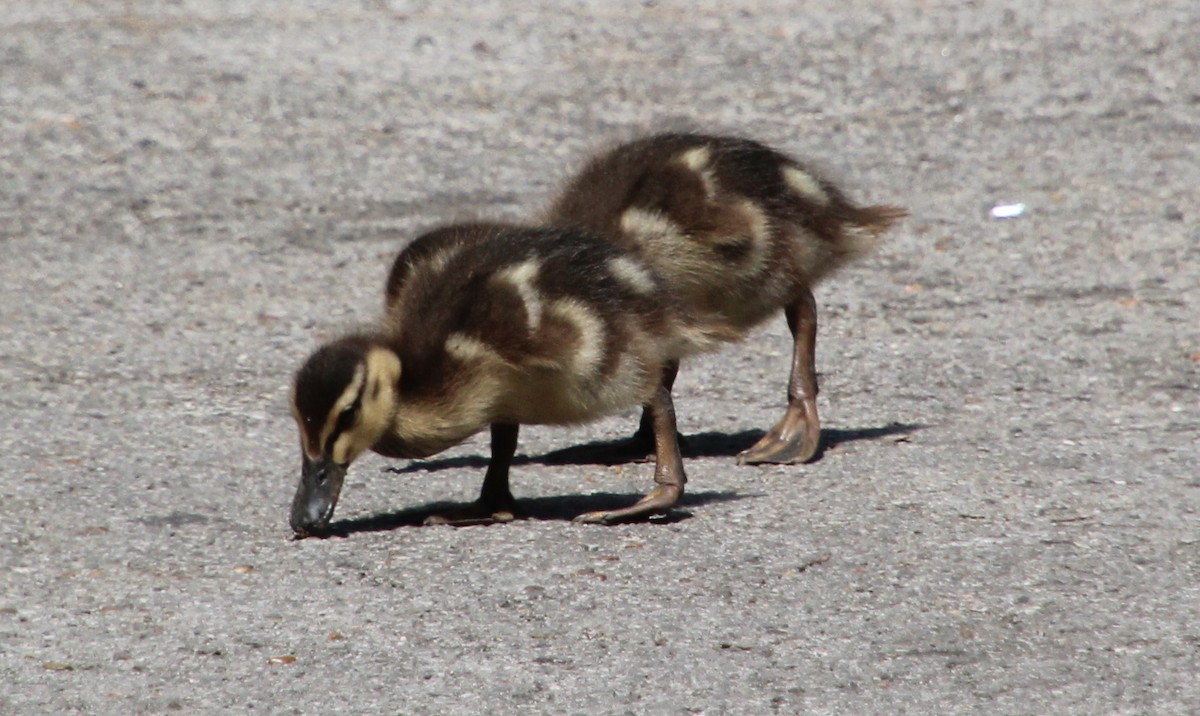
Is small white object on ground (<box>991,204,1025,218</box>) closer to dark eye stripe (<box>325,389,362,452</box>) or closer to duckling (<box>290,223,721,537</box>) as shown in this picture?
duckling (<box>290,223,721,537</box>)

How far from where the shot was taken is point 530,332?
5332mm

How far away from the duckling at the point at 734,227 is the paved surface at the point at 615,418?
413mm

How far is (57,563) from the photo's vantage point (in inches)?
202

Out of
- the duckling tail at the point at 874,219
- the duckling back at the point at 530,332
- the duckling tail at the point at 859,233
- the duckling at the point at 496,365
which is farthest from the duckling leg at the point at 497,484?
the duckling tail at the point at 874,219

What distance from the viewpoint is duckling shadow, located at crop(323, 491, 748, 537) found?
5613 millimetres

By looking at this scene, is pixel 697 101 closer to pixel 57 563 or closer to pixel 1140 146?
pixel 1140 146

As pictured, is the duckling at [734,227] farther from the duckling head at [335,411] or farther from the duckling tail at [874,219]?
the duckling head at [335,411]

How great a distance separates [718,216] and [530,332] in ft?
3.81

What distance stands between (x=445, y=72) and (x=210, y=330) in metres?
4.20

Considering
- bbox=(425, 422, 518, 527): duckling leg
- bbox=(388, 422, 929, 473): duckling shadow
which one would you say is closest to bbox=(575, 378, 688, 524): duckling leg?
bbox=(425, 422, 518, 527): duckling leg

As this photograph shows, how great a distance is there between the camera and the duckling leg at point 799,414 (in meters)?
6.39

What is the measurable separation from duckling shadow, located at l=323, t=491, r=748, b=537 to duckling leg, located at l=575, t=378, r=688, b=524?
0.08 metres

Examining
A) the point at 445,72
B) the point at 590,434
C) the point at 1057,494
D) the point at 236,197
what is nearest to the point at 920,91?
the point at 445,72

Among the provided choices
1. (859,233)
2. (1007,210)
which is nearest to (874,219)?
(859,233)
